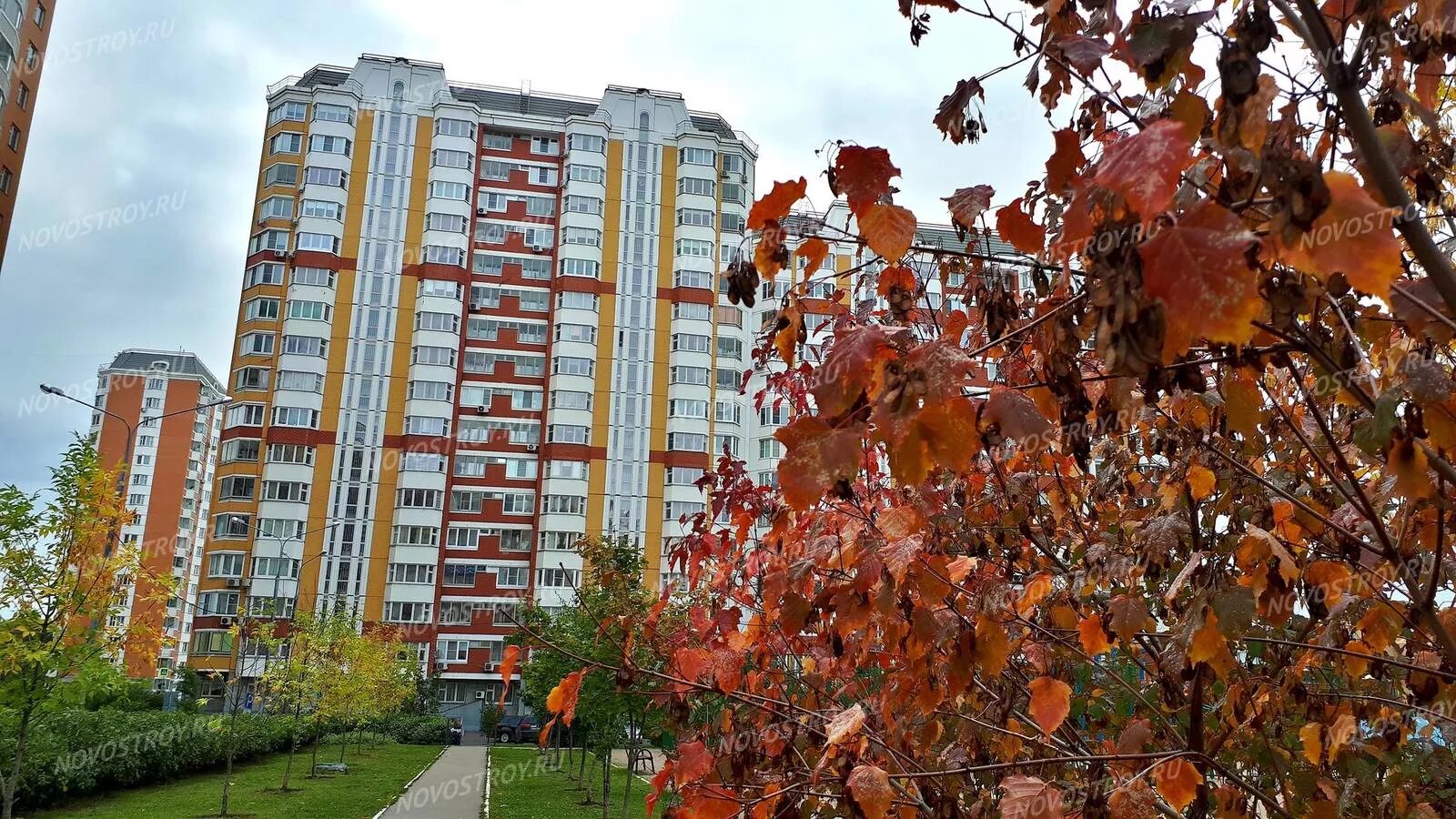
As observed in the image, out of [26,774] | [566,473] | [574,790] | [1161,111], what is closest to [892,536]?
[1161,111]

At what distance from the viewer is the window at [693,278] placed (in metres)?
47.7

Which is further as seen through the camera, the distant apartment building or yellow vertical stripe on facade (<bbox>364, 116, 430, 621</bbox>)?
the distant apartment building

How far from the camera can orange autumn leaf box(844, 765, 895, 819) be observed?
7.00ft

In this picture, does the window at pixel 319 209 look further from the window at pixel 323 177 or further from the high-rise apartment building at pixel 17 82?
the high-rise apartment building at pixel 17 82

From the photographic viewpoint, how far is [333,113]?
46312 millimetres

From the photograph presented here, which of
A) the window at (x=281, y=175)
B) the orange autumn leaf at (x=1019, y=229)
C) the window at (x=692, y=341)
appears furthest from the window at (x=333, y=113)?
the orange autumn leaf at (x=1019, y=229)

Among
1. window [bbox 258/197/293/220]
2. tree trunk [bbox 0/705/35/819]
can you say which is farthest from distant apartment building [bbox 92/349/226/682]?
tree trunk [bbox 0/705/35/819]

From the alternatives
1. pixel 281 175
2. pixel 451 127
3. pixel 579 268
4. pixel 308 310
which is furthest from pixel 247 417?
pixel 451 127

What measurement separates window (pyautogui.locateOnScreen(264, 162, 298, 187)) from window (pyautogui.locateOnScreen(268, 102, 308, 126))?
2590 mm

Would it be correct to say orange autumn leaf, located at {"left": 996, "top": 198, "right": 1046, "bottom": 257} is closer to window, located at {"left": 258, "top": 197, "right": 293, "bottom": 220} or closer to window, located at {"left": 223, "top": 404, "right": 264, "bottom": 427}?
window, located at {"left": 223, "top": 404, "right": 264, "bottom": 427}

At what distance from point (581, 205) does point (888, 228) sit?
47.9 metres

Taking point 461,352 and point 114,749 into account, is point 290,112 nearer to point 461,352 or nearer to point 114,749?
point 461,352

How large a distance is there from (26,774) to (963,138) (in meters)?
17.6

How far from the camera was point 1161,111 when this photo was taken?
1825 millimetres
